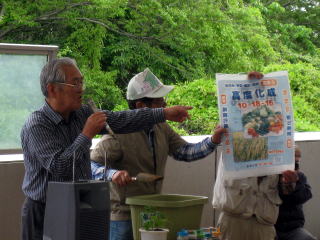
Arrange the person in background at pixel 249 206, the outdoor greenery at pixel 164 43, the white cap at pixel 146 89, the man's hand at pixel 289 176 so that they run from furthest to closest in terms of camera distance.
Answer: the outdoor greenery at pixel 164 43, the person in background at pixel 249 206, the white cap at pixel 146 89, the man's hand at pixel 289 176

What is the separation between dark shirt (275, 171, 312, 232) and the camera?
402 centimetres

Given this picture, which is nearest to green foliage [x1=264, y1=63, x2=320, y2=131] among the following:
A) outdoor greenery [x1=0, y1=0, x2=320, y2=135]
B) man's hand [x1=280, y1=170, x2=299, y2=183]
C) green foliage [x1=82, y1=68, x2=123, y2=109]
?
outdoor greenery [x1=0, y1=0, x2=320, y2=135]

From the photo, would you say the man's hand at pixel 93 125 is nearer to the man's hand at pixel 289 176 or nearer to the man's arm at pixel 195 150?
the man's arm at pixel 195 150

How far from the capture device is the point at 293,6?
1487cm

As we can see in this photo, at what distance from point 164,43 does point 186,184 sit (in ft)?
20.0

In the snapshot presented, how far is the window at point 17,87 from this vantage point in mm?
4113

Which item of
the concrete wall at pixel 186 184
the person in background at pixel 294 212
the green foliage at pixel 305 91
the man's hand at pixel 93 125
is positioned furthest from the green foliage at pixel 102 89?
the man's hand at pixel 93 125

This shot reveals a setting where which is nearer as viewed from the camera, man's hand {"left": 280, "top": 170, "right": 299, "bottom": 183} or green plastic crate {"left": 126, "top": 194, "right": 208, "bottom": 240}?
green plastic crate {"left": 126, "top": 194, "right": 208, "bottom": 240}

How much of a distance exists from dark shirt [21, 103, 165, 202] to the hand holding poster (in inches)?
26.4

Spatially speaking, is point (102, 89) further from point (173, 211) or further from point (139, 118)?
point (173, 211)

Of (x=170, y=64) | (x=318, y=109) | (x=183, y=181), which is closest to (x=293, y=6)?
(x=318, y=109)

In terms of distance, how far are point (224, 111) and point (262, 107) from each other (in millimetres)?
187

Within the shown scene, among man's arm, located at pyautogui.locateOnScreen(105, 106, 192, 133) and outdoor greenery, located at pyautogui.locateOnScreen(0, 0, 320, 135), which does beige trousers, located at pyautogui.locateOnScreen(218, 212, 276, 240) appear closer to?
man's arm, located at pyautogui.locateOnScreen(105, 106, 192, 133)

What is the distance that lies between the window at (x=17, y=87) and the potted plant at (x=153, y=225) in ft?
4.45
